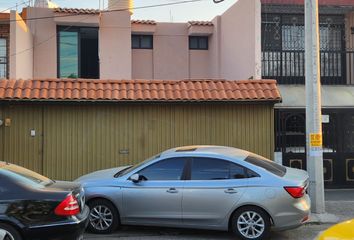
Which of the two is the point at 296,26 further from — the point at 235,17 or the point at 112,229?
the point at 112,229

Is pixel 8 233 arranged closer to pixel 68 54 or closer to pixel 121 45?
pixel 121 45

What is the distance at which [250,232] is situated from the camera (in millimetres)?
7918

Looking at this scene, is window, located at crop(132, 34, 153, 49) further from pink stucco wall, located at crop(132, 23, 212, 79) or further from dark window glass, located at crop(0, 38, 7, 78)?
dark window glass, located at crop(0, 38, 7, 78)

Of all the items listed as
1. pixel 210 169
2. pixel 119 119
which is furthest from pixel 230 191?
pixel 119 119

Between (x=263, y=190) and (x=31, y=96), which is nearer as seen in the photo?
(x=263, y=190)

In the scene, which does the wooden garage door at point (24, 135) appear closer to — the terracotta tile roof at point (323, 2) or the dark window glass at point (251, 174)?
the dark window glass at point (251, 174)

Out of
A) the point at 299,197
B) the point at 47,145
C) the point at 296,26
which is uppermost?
the point at 296,26

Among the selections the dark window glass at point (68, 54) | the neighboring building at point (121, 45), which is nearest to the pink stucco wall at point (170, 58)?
the neighboring building at point (121, 45)

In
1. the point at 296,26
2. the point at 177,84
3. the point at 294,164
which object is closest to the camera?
the point at 177,84

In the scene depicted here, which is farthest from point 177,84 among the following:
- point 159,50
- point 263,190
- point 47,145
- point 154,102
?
point 159,50

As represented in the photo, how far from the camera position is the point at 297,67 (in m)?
14.3

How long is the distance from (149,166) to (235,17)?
9106 millimetres

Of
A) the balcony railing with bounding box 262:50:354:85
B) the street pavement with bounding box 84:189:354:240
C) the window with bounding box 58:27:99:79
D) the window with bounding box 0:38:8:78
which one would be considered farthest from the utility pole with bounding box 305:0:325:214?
the window with bounding box 0:38:8:78

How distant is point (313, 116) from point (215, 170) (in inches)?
115
